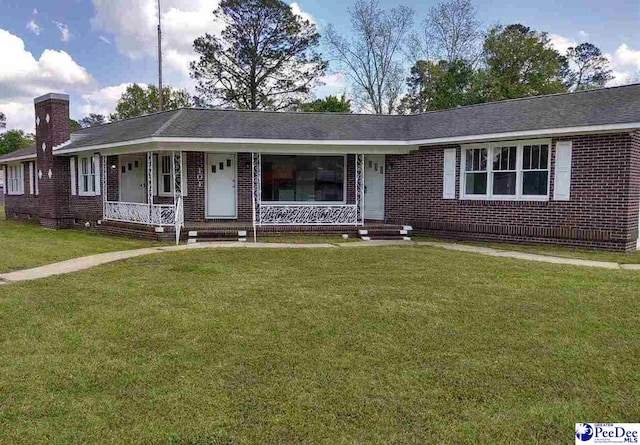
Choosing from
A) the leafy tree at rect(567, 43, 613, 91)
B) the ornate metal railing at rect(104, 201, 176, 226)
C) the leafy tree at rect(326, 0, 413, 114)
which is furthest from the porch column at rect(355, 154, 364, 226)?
the leafy tree at rect(567, 43, 613, 91)

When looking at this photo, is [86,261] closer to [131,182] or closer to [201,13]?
[131,182]

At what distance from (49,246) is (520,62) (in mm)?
31103

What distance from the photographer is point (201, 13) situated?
121ft

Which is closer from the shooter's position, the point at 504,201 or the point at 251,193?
the point at 504,201

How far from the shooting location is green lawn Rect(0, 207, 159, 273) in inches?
382

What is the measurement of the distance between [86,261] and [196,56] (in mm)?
31811

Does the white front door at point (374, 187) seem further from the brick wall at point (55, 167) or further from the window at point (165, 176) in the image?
the brick wall at point (55, 167)

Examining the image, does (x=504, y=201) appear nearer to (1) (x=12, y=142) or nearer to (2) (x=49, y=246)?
(2) (x=49, y=246)

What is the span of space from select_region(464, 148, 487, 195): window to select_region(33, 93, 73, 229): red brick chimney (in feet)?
43.1

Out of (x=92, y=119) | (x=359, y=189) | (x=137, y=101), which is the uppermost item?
(x=92, y=119)

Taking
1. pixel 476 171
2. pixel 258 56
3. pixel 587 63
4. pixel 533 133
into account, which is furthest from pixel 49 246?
pixel 587 63

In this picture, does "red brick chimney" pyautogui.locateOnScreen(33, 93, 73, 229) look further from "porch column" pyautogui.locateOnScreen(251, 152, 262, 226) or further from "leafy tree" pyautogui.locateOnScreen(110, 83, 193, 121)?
"leafy tree" pyautogui.locateOnScreen(110, 83, 193, 121)

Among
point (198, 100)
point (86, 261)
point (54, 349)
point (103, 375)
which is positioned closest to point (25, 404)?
point (103, 375)

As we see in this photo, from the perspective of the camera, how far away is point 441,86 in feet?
101
